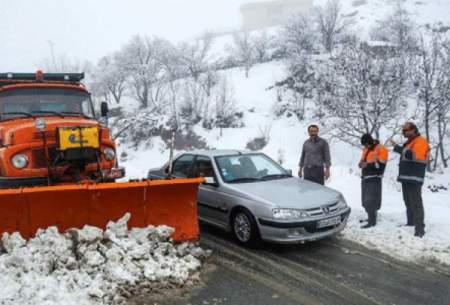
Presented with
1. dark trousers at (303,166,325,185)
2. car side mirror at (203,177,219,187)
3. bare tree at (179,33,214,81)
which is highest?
bare tree at (179,33,214,81)

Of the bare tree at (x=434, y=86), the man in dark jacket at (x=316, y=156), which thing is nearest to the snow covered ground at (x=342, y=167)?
the man in dark jacket at (x=316, y=156)

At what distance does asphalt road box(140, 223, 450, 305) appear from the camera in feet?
14.6

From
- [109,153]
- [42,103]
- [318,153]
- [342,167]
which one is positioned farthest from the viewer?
[342,167]

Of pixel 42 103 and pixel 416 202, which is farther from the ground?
pixel 42 103

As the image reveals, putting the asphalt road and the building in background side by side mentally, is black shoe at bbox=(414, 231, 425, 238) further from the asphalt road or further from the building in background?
the building in background

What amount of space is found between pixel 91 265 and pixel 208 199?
2634mm

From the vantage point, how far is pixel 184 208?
18.8ft

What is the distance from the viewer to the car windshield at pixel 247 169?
6.86m

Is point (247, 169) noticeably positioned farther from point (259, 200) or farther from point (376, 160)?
point (376, 160)

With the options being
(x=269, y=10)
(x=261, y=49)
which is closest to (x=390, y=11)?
(x=261, y=49)

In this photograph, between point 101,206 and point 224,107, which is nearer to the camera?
point 101,206

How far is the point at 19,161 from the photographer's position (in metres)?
6.06

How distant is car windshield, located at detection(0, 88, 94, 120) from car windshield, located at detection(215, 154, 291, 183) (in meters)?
2.79

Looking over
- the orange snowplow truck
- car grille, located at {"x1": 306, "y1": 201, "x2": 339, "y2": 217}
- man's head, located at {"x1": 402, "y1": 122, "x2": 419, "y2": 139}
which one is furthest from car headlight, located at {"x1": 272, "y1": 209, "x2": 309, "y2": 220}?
man's head, located at {"x1": 402, "y1": 122, "x2": 419, "y2": 139}
